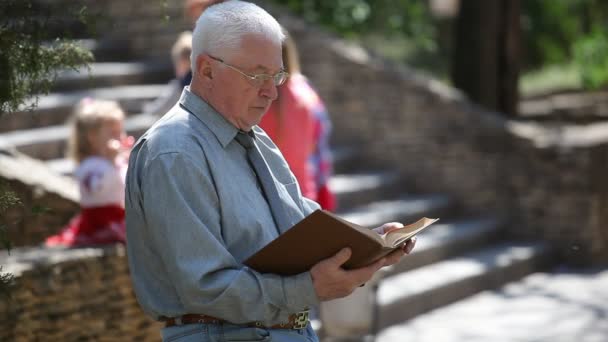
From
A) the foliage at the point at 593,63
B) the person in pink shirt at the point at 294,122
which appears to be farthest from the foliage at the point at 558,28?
the person in pink shirt at the point at 294,122

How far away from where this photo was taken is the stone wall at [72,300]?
15.5 ft

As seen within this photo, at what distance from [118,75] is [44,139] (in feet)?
5.83

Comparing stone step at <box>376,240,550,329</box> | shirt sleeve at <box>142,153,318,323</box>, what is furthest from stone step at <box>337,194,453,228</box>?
shirt sleeve at <box>142,153,318,323</box>

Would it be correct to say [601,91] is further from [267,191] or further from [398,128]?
[267,191]

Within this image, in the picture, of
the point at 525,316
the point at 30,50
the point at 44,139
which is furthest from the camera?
the point at 44,139

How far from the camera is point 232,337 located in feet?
9.09

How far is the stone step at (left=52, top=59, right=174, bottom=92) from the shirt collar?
6.17 meters

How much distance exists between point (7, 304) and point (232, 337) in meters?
2.18

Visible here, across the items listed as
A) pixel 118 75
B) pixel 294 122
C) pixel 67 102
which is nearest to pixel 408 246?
pixel 294 122

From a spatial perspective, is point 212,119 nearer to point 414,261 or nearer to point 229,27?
point 229,27

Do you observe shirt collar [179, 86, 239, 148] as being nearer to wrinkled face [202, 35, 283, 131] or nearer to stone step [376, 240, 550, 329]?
wrinkled face [202, 35, 283, 131]

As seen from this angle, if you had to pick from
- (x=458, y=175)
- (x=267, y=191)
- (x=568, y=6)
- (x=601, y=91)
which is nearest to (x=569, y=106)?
(x=601, y=91)

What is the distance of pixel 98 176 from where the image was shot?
5.55m

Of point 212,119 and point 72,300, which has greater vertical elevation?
point 212,119
